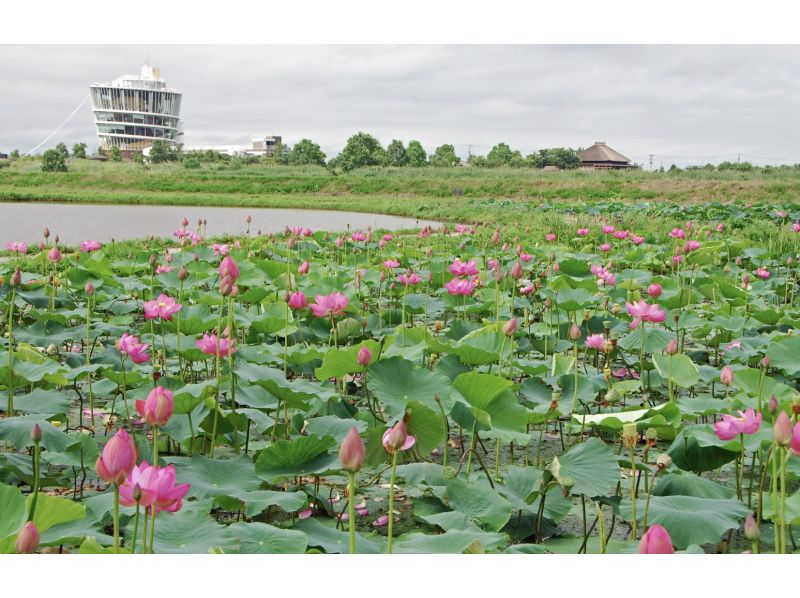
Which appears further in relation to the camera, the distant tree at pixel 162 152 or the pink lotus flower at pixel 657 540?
the distant tree at pixel 162 152

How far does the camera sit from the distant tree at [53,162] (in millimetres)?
23156

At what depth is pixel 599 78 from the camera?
2258 millimetres

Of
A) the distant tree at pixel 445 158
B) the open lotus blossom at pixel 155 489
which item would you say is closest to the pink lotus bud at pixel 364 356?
the open lotus blossom at pixel 155 489

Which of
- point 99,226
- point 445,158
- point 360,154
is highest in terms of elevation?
point 360,154

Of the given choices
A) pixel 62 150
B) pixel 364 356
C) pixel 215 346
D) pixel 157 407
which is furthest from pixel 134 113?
pixel 157 407

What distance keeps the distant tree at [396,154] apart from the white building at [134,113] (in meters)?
7.50

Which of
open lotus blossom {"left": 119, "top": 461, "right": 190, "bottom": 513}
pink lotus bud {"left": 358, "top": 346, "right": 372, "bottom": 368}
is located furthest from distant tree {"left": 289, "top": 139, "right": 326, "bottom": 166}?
open lotus blossom {"left": 119, "top": 461, "right": 190, "bottom": 513}

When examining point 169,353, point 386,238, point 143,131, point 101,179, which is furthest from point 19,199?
point 169,353

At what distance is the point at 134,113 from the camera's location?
23875 millimetres

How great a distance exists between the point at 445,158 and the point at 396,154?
9.16 ft

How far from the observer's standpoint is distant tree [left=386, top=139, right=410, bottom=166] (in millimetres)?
26438

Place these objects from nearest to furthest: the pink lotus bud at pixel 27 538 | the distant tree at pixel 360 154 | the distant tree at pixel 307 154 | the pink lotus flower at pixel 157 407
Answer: the pink lotus bud at pixel 27 538 → the pink lotus flower at pixel 157 407 → the distant tree at pixel 360 154 → the distant tree at pixel 307 154

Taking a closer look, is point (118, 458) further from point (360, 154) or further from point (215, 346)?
point (360, 154)

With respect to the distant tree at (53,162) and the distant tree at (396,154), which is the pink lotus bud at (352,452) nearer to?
the distant tree at (53,162)
